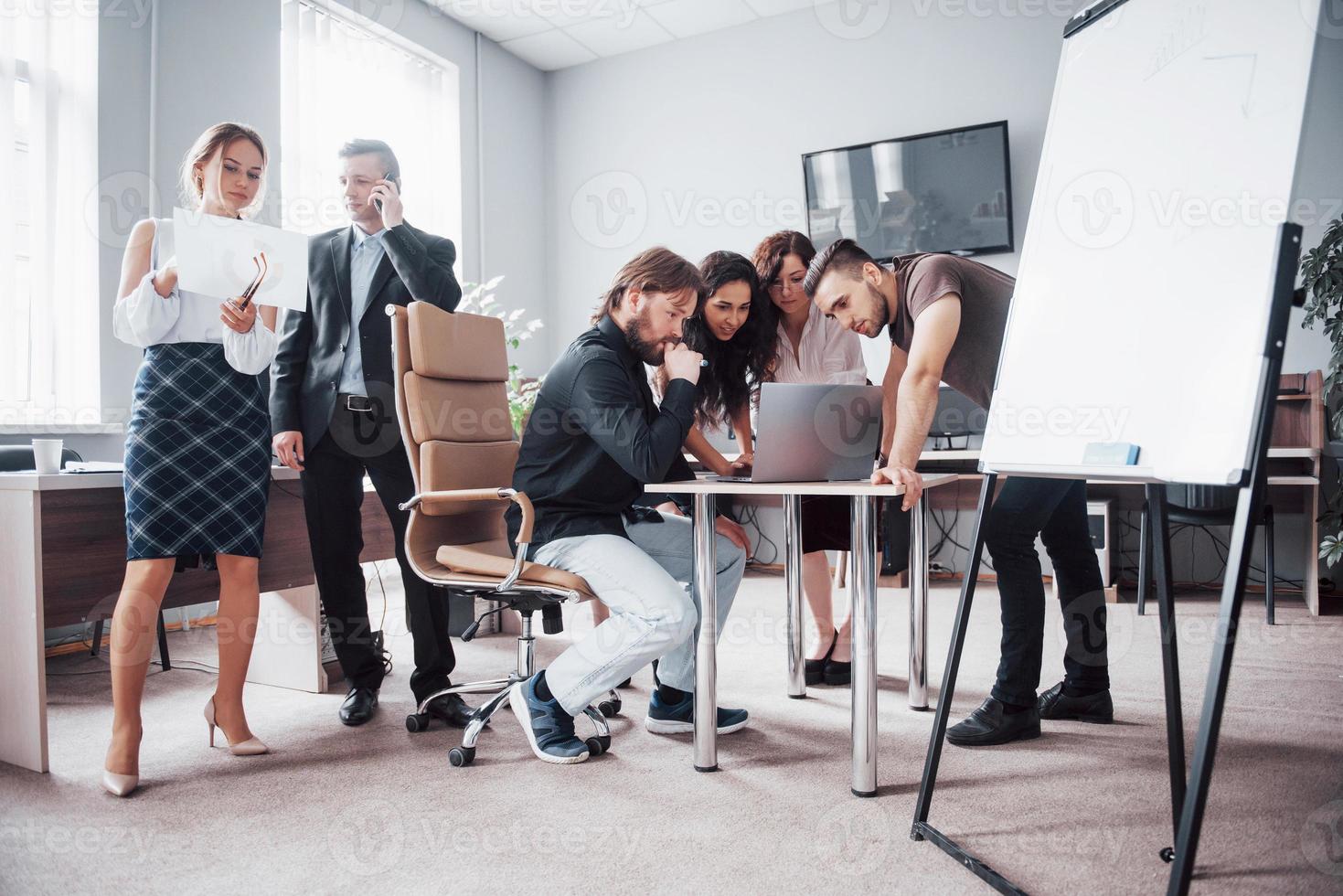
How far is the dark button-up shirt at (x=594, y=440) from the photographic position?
70.3 inches

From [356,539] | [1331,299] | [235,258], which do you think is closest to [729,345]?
[356,539]

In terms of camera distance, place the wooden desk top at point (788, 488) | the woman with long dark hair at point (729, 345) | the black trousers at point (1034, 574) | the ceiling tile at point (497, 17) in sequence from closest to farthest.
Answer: the wooden desk top at point (788, 488) < the black trousers at point (1034, 574) < the woman with long dark hair at point (729, 345) < the ceiling tile at point (497, 17)

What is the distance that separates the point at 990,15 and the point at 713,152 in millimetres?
1645

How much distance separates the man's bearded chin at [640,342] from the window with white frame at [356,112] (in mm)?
2697

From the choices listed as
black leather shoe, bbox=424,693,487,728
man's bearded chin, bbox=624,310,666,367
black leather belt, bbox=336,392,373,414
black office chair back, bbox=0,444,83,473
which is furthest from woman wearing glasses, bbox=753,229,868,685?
black office chair back, bbox=0,444,83,473

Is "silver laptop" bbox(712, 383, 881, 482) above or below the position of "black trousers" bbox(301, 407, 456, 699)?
above

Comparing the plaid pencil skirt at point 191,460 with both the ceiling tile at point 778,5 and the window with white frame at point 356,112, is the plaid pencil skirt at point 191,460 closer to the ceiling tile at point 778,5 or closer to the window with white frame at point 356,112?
the window with white frame at point 356,112

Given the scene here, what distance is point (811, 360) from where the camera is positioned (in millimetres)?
→ 2562

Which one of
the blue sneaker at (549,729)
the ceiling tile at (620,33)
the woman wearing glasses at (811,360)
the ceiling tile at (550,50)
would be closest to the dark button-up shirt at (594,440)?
the blue sneaker at (549,729)

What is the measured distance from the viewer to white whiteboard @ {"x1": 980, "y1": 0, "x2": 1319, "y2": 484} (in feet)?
3.41

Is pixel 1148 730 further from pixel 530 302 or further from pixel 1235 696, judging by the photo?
pixel 530 302

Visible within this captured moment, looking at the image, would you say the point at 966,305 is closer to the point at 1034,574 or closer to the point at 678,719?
the point at 1034,574

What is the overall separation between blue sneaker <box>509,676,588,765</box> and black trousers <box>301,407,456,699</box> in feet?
1.37

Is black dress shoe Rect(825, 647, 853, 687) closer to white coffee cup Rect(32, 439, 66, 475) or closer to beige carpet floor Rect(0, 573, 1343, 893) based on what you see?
beige carpet floor Rect(0, 573, 1343, 893)
